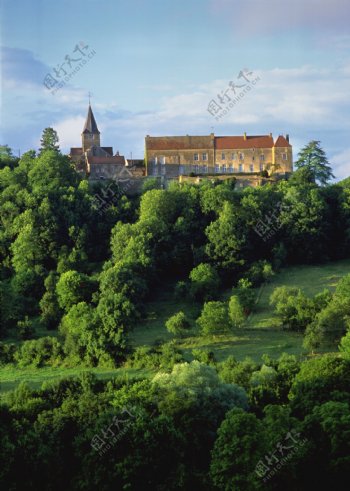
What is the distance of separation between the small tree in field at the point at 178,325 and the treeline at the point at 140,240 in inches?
118

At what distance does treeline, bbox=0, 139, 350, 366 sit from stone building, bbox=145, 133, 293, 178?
1313cm

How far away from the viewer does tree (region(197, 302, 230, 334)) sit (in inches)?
2127

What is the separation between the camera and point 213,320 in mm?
54094

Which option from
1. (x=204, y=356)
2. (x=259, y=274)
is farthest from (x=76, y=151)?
(x=204, y=356)

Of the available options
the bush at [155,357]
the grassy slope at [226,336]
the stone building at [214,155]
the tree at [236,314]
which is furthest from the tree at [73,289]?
the stone building at [214,155]

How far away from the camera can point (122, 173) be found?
88250mm

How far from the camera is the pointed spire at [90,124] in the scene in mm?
97500

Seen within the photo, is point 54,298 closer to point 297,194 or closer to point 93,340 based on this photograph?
point 93,340

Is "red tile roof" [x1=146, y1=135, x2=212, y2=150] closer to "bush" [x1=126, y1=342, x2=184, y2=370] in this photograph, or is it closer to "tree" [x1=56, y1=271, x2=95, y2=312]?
"tree" [x1=56, y1=271, x2=95, y2=312]

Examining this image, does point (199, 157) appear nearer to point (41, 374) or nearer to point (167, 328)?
point (167, 328)

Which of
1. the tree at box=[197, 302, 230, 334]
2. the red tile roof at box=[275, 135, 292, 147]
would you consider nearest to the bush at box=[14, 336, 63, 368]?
the tree at box=[197, 302, 230, 334]

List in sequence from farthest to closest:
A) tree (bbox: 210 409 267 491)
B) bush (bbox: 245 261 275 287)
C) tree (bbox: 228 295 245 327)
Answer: bush (bbox: 245 261 275 287)
tree (bbox: 228 295 245 327)
tree (bbox: 210 409 267 491)

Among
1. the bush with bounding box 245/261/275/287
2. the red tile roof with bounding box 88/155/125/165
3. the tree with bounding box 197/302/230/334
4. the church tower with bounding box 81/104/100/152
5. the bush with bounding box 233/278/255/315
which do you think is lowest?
the tree with bounding box 197/302/230/334

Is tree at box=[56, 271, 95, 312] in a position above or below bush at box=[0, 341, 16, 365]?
above
